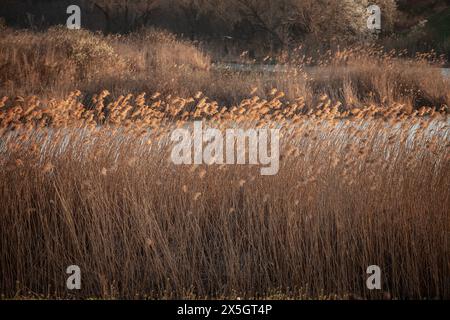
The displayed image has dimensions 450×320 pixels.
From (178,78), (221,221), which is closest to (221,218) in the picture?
(221,221)

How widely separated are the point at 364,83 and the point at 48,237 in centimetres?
966

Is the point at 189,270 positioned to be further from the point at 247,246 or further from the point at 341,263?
the point at 341,263

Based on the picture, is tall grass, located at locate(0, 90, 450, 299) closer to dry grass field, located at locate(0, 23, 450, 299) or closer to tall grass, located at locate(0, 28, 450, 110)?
dry grass field, located at locate(0, 23, 450, 299)

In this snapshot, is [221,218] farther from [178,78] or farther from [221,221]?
[178,78]

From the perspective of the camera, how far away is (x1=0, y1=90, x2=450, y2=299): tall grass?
447cm

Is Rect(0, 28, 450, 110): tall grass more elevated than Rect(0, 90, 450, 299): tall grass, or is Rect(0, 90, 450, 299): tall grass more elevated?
Rect(0, 28, 450, 110): tall grass

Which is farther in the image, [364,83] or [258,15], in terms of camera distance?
[258,15]

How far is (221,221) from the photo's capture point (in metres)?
4.81

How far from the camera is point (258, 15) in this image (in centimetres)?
2792

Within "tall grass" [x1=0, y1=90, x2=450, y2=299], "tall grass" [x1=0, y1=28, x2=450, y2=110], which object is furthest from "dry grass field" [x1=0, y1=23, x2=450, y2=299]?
"tall grass" [x1=0, y1=28, x2=450, y2=110]

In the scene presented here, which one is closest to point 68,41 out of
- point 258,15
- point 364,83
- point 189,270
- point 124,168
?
point 364,83

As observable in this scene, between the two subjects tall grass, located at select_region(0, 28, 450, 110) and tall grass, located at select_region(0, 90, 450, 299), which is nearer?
tall grass, located at select_region(0, 90, 450, 299)
